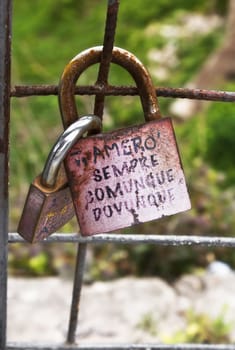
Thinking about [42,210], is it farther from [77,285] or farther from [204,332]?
[204,332]

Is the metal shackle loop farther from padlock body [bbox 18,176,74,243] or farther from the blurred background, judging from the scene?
the blurred background

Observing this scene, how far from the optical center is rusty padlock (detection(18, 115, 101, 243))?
1019mm

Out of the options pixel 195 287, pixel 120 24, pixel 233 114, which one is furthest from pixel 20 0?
pixel 195 287

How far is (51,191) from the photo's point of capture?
1029mm

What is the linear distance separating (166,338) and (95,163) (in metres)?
1.54

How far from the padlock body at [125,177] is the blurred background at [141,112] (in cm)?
216

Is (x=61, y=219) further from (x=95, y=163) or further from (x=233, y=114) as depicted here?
(x=233, y=114)

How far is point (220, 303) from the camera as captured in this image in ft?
9.23

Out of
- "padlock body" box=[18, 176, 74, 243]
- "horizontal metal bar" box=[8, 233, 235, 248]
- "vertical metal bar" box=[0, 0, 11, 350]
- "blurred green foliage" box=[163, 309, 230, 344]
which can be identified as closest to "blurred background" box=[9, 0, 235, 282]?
"blurred green foliage" box=[163, 309, 230, 344]

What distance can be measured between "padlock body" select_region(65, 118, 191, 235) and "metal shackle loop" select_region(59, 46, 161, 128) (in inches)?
1.9

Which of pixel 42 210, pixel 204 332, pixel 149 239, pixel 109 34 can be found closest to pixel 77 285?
pixel 149 239

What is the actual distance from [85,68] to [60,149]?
0.43 feet

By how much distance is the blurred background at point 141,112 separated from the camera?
11.1ft

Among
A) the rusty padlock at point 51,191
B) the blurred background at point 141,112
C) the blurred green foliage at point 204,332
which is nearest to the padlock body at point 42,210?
the rusty padlock at point 51,191
